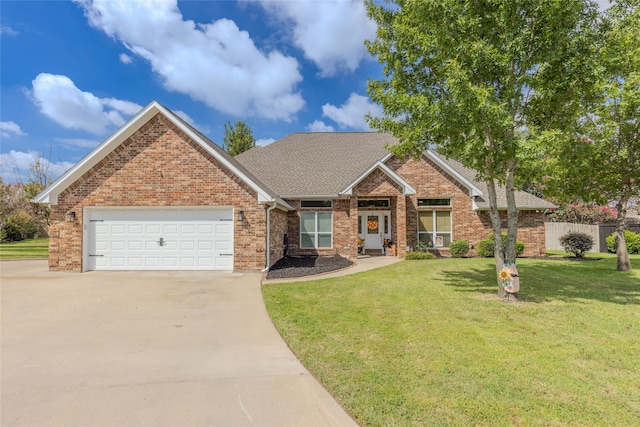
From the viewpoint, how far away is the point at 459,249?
53.1 ft

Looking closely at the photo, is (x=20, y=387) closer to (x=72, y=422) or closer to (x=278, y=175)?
(x=72, y=422)

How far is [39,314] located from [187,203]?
5.75 meters

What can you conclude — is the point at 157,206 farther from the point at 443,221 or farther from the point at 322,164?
the point at 443,221

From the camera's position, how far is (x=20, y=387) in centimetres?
367

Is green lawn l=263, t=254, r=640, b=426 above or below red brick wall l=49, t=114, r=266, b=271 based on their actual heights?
below

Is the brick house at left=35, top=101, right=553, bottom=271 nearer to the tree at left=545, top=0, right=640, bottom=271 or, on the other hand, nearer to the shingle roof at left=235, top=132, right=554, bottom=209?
the shingle roof at left=235, top=132, right=554, bottom=209

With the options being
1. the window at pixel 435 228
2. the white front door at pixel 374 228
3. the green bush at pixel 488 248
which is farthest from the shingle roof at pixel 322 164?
the white front door at pixel 374 228

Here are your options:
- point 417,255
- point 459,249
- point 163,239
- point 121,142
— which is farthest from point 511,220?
point 121,142

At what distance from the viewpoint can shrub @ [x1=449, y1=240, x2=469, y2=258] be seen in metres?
16.2

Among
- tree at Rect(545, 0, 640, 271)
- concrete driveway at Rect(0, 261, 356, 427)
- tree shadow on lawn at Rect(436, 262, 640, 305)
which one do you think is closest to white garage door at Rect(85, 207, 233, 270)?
concrete driveway at Rect(0, 261, 356, 427)

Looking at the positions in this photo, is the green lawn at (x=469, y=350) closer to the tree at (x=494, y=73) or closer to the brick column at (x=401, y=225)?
the tree at (x=494, y=73)

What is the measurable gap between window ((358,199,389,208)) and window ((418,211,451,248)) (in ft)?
6.27

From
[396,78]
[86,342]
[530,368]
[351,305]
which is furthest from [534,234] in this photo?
[86,342]

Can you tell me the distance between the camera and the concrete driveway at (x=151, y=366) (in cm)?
317
